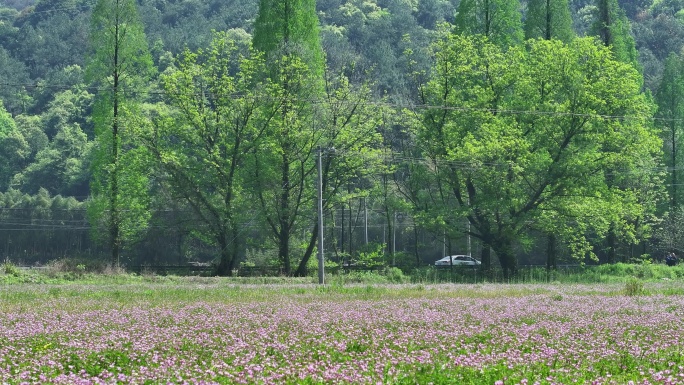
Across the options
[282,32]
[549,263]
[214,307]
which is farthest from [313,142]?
[214,307]

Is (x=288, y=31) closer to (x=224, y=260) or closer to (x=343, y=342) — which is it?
(x=224, y=260)

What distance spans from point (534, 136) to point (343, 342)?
33721 mm

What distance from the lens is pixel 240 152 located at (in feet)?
150

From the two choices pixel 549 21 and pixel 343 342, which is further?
pixel 549 21

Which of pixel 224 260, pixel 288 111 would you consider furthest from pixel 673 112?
pixel 224 260

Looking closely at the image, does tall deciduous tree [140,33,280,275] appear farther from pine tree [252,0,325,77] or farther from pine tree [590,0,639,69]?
pine tree [590,0,639,69]

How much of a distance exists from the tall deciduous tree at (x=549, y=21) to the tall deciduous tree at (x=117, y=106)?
22.6 m

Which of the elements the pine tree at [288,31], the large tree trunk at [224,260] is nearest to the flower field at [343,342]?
the large tree trunk at [224,260]

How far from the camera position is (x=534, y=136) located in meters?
43.5

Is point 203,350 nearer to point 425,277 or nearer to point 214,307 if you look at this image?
point 214,307

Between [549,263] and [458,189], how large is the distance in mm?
7535

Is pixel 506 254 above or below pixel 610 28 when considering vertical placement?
below

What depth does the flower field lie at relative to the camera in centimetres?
866

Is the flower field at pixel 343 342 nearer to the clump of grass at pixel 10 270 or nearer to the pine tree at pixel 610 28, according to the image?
the clump of grass at pixel 10 270
